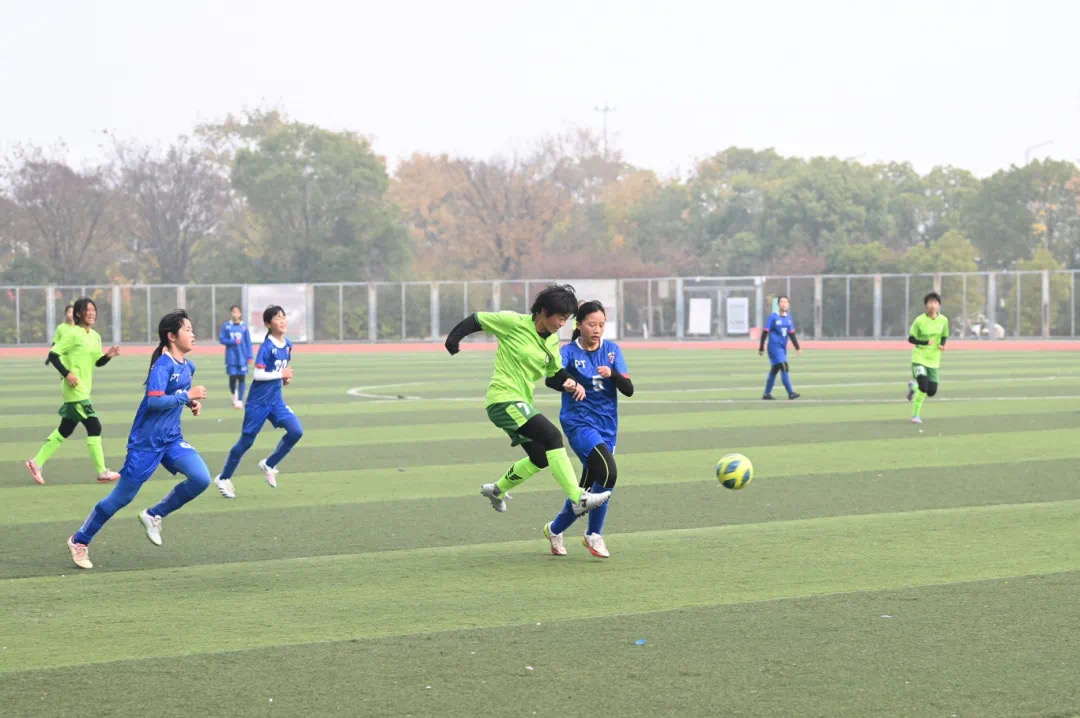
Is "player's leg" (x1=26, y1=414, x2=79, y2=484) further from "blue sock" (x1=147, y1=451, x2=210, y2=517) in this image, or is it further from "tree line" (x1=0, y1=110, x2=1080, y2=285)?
"tree line" (x1=0, y1=110, x2=1080, y2=285)

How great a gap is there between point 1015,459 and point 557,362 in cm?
765

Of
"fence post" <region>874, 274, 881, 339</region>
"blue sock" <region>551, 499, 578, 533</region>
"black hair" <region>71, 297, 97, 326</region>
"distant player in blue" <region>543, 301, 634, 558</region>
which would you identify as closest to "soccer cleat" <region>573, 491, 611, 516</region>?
"distant player in blue" <region>543, 301, 634, 558</region>

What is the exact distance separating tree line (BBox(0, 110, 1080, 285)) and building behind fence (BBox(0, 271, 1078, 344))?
7644 millimetres

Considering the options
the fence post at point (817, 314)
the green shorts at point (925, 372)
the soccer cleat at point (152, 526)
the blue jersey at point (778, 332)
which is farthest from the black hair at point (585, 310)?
the fence post at point (817, 314)

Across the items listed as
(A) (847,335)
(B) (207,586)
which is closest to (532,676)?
(B) (207,586)

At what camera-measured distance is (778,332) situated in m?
25.0

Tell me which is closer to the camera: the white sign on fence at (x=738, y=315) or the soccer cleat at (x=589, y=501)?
the soccer cleat at (x=589, y=501)

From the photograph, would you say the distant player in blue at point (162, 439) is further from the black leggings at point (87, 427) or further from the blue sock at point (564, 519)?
the black leggings at point (87, 427)

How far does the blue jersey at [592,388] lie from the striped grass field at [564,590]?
93 cm

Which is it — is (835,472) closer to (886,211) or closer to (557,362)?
(557,362)

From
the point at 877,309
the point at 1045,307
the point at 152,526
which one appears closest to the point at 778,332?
the point at 152,526

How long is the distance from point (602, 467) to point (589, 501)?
1.09 feet

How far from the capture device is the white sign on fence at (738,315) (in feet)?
196

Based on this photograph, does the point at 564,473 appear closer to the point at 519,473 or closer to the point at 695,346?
the point at 519,473
